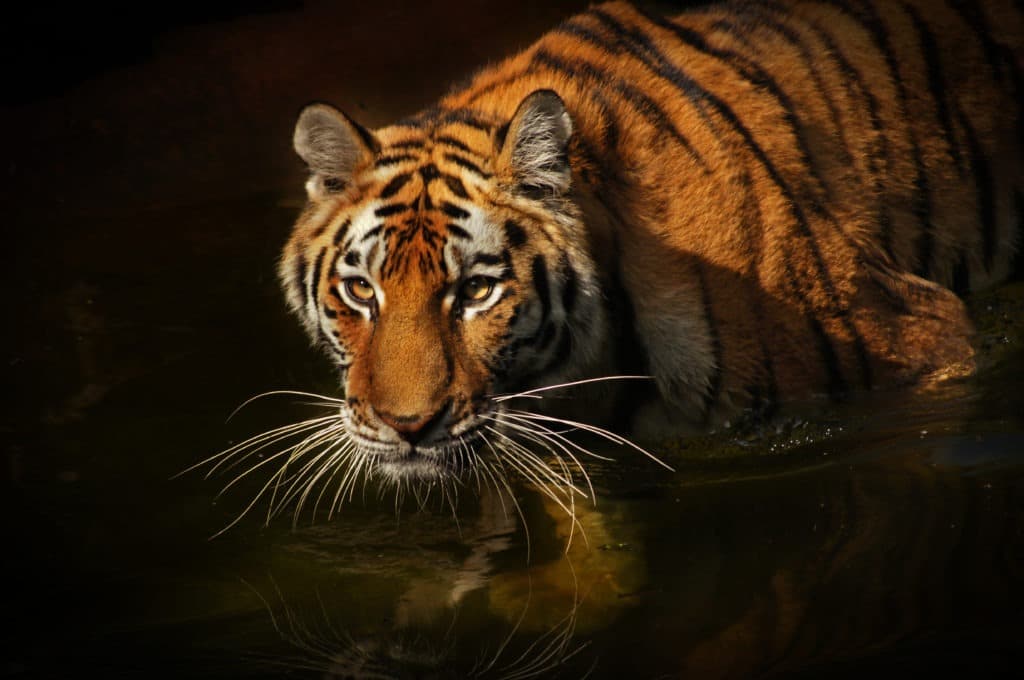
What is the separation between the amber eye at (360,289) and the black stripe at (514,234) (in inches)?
11.4

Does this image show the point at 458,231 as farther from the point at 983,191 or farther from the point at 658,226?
the point at 983,191

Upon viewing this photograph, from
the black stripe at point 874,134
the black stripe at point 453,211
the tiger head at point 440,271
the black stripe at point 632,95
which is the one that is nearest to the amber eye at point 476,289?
the tiger head at point 440,271

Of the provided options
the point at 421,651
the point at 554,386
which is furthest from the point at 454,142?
the point at 421,651

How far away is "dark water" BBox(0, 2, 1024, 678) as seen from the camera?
208 cm

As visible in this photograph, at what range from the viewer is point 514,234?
2.59m

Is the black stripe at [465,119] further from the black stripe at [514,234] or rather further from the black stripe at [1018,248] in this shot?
the black stripe at [1018,248]

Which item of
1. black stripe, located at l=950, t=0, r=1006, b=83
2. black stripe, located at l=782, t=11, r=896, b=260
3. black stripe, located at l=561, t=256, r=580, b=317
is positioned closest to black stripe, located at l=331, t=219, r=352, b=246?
black stripe, located at l=561, t=256, r=580, b=317

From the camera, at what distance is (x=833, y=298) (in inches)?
114

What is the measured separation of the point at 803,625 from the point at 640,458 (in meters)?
0.86

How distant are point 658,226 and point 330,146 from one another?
710 millimetres

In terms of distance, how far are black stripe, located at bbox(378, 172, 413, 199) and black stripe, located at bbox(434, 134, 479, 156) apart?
12 centimetres

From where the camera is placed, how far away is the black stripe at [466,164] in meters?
2.62

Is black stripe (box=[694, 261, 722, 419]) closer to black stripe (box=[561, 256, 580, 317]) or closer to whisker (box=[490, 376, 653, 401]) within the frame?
whisker (box=[490, 376, 653, 401])

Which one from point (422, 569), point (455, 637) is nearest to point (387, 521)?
point (422, 569)
